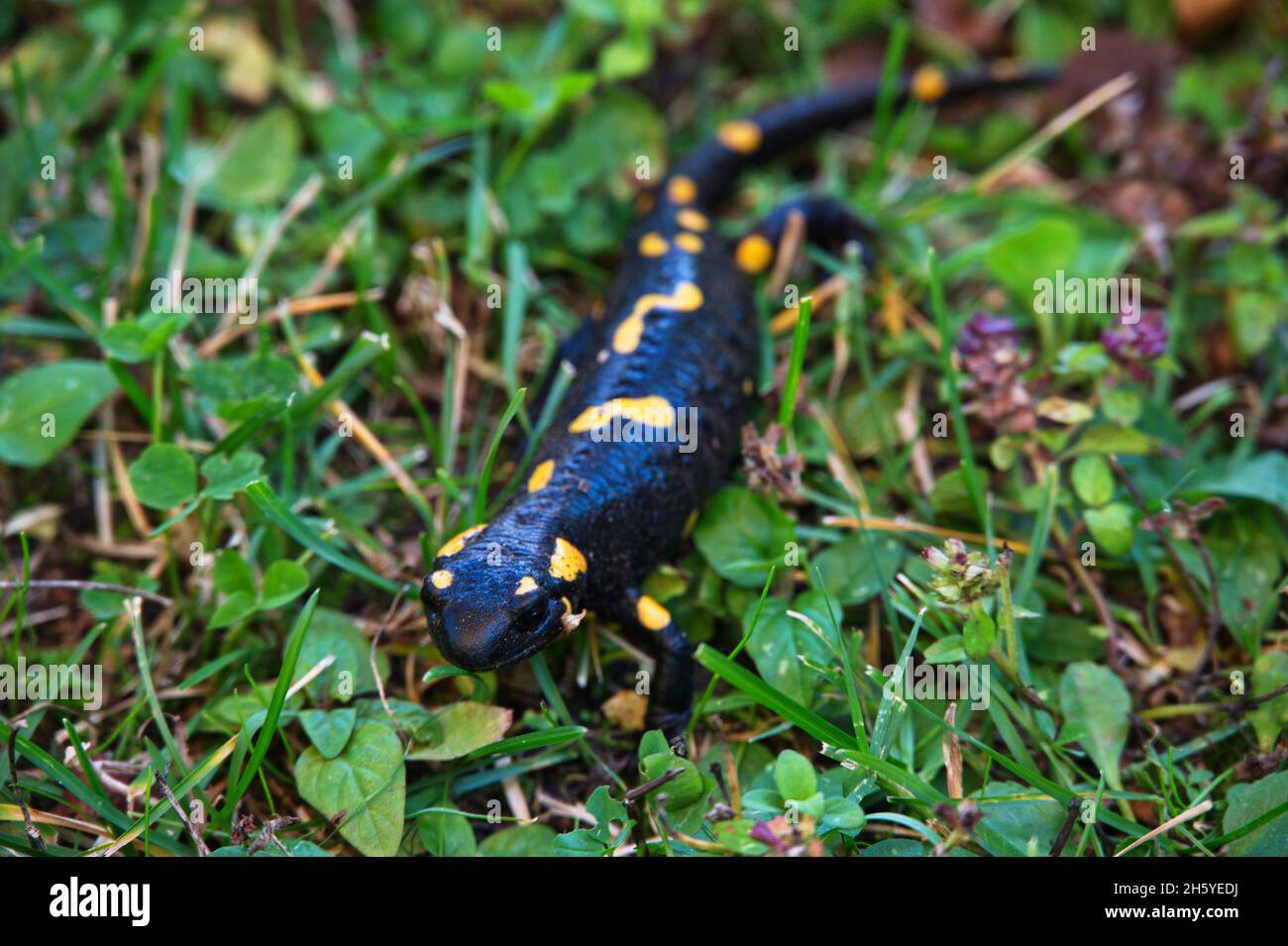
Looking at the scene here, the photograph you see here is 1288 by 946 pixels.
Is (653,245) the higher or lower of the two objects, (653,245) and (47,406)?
the higher

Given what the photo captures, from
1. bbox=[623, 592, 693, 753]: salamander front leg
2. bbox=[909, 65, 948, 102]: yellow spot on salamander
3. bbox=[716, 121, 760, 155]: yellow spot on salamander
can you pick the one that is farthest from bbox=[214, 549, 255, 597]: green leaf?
bbox=[909, 65, 948, 102]: yellow spot on salamander

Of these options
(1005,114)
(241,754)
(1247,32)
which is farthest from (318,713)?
(1247,32)

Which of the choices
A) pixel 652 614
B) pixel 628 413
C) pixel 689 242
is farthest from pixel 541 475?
pixel 689 242

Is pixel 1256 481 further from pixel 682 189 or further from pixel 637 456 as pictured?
pixel 682 189

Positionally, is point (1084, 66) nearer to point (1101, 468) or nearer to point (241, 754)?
point (1101, 468)

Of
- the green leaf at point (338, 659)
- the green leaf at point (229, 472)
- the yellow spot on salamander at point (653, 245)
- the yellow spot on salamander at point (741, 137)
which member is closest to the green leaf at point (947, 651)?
the green leaf at point (338, 659)

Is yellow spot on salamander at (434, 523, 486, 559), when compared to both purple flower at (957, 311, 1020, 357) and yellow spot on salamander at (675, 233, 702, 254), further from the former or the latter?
purple flower at (957, 311, 1020, 357)
